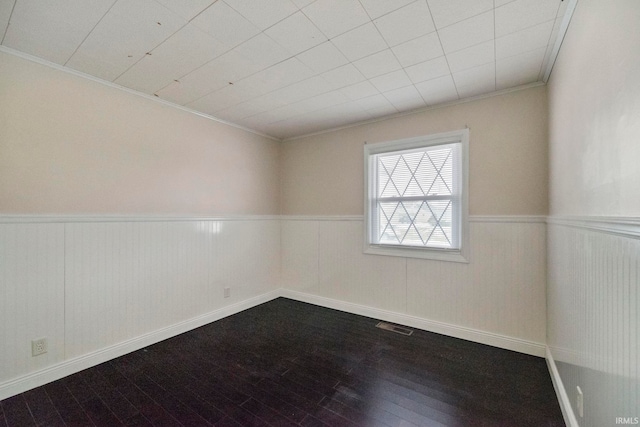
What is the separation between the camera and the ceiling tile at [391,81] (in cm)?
235

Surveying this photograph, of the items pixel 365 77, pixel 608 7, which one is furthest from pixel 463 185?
pixel 608 7

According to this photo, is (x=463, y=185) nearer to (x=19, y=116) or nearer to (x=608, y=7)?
(x=608, y=7)

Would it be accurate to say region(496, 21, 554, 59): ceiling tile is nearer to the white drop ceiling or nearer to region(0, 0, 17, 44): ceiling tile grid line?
the white drop ceiling

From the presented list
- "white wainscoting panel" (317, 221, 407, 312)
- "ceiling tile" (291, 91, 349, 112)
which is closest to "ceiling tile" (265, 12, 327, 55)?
"ceiling tile" (291, 91, 349, 112)

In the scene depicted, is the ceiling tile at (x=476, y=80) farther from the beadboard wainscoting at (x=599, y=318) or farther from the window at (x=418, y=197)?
the beadboard wainscoting at (x=599, y=318)

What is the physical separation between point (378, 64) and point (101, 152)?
97.7 inches

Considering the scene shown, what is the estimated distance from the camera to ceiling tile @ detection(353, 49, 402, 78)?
2.07 m

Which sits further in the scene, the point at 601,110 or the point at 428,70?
the point at 428,70

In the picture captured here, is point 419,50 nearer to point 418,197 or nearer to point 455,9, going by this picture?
point 455,9

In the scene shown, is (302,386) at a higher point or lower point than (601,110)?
lower

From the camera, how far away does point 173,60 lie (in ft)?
6.90

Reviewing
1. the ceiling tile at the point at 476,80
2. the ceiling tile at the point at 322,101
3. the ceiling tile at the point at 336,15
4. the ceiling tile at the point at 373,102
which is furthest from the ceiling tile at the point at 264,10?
the ceiling tile at the point at 476,80

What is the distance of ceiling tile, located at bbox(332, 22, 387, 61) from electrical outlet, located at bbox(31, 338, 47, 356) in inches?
122

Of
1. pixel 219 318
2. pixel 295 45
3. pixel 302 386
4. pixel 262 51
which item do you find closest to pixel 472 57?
pixel 295 45
